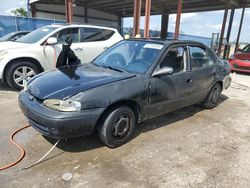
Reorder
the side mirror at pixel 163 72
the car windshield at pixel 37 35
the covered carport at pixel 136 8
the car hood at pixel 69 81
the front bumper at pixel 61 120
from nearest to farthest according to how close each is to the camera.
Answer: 1. the front bumper at pixel 61 120
2. the car hood at pixel 69 81
3. the side mirror at pixel 163 72
4. the car windshield at pixel 37 35
5. the covered carport at pixel 136 8

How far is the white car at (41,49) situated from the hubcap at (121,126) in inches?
121

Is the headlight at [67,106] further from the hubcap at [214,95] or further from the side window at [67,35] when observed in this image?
the side window at [67,35]

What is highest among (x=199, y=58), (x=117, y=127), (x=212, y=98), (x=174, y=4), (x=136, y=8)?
(x=174, y=4)

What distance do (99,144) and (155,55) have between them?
1668 millimetres

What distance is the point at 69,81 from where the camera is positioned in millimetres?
3049

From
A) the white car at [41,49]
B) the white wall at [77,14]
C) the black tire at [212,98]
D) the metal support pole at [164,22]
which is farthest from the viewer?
the metal support pole at [164,22]

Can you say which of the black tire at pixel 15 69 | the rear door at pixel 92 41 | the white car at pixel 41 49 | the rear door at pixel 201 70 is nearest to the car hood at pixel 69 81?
the rear door at pixel 201 70

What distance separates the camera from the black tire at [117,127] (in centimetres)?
293

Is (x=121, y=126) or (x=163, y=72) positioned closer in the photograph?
(x=121, y=126)

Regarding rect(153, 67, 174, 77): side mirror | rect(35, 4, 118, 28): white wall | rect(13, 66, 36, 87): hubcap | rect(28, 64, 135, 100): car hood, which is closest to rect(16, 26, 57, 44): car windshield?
rect(13, 66, 36, 87): hubcap

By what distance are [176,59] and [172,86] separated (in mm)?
569

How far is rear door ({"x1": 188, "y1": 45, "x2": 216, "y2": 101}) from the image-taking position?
4.18 m

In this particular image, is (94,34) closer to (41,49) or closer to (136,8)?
(41,49)

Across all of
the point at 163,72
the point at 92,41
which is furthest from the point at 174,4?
the point at 163,72
